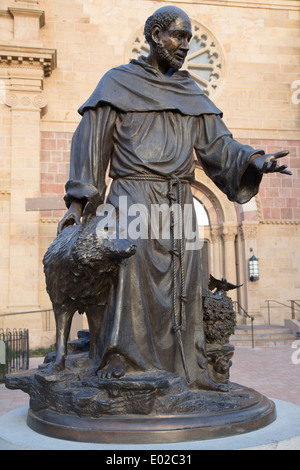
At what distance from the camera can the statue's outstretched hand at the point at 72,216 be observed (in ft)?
10.1

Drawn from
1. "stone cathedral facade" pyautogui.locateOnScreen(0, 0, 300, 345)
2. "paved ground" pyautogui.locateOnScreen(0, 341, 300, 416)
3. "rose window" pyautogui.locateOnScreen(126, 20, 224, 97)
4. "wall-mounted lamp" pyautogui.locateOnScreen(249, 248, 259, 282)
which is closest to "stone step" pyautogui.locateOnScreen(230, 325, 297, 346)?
"paved ground" pyautogui.locateOnScreen(0, 341, 300, 416)

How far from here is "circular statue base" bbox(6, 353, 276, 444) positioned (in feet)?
8.28

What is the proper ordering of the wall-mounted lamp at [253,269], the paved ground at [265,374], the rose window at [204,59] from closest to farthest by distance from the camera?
the paved ground at [265,374], the wall-mounted lamp at [253,269], the rose window at [204,59]

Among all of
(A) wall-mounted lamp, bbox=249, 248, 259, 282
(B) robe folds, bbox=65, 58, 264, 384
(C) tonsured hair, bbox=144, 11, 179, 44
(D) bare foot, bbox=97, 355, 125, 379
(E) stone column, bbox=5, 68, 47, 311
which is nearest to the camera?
(D) bare foot, bbox=97, 355, 125, 379

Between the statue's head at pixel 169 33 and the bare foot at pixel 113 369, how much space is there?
82.0 inches

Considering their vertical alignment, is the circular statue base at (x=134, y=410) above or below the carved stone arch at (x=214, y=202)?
below

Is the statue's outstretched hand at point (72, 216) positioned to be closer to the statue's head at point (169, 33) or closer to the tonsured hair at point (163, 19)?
the statue's head at point (169, 33)

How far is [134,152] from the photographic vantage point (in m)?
3.26

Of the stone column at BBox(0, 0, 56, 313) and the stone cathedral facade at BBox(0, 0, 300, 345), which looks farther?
the stone cathedral facade at BBox(0, 0, 300, 345)

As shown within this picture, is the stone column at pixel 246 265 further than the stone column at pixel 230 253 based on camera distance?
No

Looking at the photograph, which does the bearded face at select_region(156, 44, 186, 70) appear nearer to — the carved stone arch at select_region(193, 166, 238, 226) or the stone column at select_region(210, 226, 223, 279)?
the carved stone arch at select_region(193, 166, 238, 226)

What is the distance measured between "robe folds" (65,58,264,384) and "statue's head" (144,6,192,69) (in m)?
0.15

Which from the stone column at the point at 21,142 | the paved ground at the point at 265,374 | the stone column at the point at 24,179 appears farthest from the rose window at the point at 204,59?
the paved ground at the point at 265,374

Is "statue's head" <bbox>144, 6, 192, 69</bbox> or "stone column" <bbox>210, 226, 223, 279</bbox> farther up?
"statue's head" <bbox>144, 6, 192, 69</bbox>
